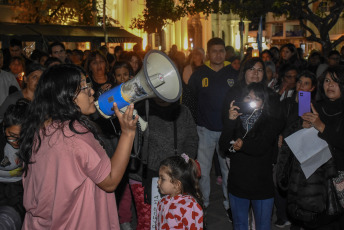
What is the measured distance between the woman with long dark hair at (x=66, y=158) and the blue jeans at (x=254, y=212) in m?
1.98

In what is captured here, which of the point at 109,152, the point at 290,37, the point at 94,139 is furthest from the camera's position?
the point at 290,37

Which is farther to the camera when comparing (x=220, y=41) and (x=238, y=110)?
(x=220, y=41)

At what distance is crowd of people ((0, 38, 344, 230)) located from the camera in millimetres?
2623

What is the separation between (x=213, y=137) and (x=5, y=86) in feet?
10.9

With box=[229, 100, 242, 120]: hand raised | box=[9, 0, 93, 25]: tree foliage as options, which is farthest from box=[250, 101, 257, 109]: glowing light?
box=[9, 0, 93, 25]: tree foliage

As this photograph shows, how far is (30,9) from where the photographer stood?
79.5ft

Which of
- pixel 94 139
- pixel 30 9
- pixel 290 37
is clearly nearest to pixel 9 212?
pixel 94 139

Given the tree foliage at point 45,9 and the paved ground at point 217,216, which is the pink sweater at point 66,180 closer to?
the paved ground at point 217,216

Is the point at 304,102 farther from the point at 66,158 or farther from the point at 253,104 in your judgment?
the point at 66,158

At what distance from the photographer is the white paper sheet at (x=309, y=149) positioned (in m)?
4.22

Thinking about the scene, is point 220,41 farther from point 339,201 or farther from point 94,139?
point 94,139

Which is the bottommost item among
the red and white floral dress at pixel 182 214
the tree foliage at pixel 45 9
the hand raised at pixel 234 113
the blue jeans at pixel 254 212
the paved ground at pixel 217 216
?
the paved ground at pixel 217 216

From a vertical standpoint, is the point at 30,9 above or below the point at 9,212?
above

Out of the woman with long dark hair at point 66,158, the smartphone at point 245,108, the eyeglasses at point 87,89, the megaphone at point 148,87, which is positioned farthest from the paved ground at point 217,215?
the eyeglasses at point 87,89
